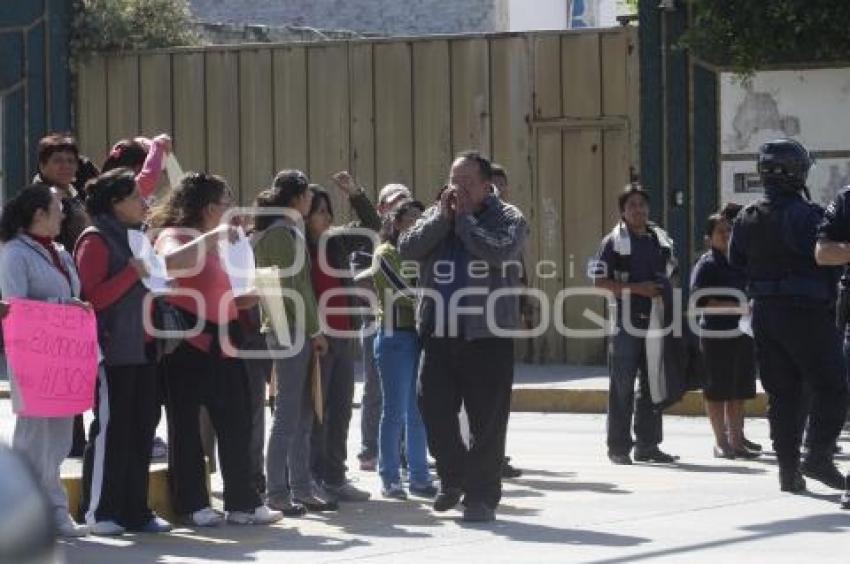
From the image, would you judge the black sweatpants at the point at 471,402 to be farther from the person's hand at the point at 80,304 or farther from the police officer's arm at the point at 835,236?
the person's hand at the point at 80,304

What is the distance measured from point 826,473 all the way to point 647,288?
2.65 m

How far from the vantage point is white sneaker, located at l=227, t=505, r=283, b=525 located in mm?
10977

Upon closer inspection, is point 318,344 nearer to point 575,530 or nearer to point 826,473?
point 575,530

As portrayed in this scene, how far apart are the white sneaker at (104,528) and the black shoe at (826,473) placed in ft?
12.7

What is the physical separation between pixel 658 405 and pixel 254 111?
903 centimetres

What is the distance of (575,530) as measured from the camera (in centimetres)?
1063

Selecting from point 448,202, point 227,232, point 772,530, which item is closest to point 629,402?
point 448,202

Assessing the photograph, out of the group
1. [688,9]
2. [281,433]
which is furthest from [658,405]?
[688,9]

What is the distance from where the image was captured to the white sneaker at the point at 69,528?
1033 cm

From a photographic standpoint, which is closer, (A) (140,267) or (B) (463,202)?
(A) (140,267)

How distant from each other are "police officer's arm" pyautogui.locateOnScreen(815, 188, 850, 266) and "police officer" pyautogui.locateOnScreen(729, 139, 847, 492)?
0.42m

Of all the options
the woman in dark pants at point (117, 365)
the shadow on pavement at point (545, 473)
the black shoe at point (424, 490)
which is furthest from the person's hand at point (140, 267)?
the shadow on pavement at point (545, 473)

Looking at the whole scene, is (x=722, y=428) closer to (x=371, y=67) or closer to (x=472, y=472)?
(x=472, y=472)

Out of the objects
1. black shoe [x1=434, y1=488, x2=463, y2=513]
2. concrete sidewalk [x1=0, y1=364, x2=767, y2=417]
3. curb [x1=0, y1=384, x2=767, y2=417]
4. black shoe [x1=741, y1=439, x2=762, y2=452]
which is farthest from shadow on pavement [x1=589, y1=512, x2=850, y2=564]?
curb [x1=0, y1=384, x2=767, y2=417]
